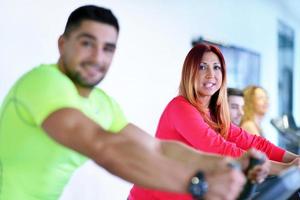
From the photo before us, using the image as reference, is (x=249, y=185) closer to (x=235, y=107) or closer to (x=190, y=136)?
(x=190, y=136)

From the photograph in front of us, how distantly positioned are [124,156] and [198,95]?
134 centimetres

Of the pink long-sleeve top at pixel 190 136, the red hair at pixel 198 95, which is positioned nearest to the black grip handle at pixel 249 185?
the pink long-sleeve top at pixel 190 136

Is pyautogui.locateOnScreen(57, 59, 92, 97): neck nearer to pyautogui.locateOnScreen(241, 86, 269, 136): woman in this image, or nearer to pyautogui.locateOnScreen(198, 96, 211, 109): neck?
pyautogui.locateOnScreen(198, 96, 211, 109): neck

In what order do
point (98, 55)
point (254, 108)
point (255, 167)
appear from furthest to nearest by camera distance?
1. point (254, 108)
2. point (98, 55)
3. point (255, 167)

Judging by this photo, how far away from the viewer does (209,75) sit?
7.51ft

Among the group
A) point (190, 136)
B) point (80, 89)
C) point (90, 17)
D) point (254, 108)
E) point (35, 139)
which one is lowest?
point (254, 108)

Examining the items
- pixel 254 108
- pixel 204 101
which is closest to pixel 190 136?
pixel 204 101

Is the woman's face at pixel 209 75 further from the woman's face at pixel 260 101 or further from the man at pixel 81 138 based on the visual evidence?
the woman's face at pixel 260 101

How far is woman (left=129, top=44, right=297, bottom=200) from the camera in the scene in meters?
2.03

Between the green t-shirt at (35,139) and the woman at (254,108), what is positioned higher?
the green t-shirt at (35,139)

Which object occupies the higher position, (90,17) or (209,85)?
(90,17)

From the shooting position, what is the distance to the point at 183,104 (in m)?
2.08

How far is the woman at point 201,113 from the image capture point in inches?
79.8

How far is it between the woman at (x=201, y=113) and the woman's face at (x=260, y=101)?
1737 millimetres
